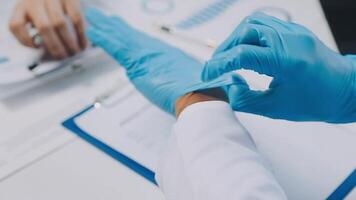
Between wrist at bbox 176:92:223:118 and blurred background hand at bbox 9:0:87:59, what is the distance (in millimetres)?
311

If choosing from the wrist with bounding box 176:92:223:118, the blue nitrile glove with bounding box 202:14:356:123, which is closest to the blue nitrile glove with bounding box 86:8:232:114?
the wrist with bounding box 176:92:223:118

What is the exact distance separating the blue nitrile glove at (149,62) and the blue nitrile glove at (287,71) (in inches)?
4.4

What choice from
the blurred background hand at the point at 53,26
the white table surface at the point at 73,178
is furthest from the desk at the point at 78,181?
the blurred background hand at the point at 53,26

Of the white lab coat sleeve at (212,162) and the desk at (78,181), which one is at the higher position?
the white lab coat sleeve at (212,162)

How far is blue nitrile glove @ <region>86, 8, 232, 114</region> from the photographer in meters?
0.70

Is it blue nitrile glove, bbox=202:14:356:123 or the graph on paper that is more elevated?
blue nitrile glove, bbox=202:14:356:123

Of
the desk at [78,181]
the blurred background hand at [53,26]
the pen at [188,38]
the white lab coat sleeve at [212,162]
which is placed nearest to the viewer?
the white lab coat sleeve at [212,162]

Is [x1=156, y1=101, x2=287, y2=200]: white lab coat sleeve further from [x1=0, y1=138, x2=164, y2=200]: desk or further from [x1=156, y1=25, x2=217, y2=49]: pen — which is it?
[x1=156, y1=25, x2=217, y2=49]: pen

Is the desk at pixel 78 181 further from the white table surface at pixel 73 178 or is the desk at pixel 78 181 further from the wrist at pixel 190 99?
the wrist at pixel 190 99

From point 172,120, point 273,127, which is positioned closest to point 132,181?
point 172,120

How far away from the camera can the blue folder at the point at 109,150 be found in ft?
2.13

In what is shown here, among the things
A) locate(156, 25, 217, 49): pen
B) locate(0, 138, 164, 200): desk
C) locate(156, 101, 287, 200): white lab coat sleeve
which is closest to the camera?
locate(156, 101, 287, 200): white lab coat sleeve

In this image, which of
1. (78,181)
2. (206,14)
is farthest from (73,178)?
(206,14)

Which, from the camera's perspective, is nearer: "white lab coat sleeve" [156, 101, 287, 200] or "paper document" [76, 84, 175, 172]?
"white lab coat sleeve" [156, 101, 287, 200]
